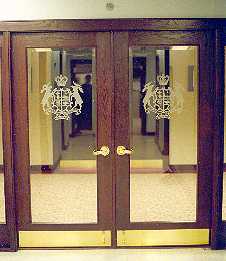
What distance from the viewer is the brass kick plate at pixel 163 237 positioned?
4676mm

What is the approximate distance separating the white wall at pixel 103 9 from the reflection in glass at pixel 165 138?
1.07 feet

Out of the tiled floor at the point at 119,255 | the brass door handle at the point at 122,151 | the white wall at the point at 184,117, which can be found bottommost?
the tiled floor at the point at 119,255

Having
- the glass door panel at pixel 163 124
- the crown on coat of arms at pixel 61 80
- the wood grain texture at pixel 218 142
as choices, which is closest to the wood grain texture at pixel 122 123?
the glass door panel at pixel 163 124

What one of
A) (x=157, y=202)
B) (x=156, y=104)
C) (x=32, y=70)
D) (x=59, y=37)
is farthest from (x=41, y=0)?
(x=157, y=202)

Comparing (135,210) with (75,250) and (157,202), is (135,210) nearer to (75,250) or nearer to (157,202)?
(157,202)

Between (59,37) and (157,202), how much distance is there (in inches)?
77.4

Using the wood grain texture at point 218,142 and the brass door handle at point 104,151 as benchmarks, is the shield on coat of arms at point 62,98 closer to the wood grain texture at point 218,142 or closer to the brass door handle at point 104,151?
the brass door handle at point 104,151

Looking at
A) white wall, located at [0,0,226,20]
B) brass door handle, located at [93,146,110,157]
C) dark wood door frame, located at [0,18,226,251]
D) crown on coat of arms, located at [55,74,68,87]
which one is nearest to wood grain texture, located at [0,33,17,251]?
dark wood door frame, located at [0,18,226,251]

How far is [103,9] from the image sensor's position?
4.44m

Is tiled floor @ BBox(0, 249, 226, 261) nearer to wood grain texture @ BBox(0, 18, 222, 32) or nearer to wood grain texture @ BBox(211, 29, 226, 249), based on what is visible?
wood grain texture @ BBox(211, 29, 226, 249)

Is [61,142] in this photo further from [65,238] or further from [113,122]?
[65,238]

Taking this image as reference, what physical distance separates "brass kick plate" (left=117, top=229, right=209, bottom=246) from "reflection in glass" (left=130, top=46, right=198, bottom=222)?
12cm

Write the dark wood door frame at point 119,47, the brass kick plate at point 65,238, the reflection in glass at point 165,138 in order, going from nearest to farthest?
the dark wood door frame at point 119,47, the reflection in glass at point 165,138, the brass kick plate at point 65,238

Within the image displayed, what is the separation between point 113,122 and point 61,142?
75cm
